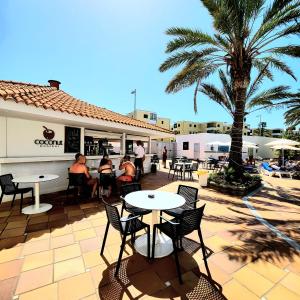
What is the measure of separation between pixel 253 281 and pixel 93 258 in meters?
2.46

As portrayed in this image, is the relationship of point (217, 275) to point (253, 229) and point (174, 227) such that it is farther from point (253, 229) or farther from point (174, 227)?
point (253, 229)

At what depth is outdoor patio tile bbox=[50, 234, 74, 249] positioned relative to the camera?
343 cm

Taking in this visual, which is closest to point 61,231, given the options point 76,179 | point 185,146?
point 76,179

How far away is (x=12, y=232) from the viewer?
3848 millimetres

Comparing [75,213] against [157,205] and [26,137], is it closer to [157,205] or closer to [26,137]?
[157,205]

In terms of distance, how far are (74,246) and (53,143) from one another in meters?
4.77

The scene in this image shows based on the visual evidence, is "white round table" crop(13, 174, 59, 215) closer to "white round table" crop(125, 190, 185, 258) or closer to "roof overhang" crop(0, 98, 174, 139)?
"roof overhang" crop(0, 98, 174, 139)

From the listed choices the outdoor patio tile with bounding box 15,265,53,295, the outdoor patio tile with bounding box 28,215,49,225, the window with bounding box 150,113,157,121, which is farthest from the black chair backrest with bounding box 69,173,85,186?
the window with bounding box 150,113,157,121

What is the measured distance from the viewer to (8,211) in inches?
196

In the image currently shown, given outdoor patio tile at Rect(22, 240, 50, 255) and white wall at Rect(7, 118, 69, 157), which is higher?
white wall at Rect(7, 118, 69, 157)

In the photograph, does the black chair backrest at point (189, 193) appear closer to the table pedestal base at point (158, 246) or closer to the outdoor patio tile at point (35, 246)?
the table pedestal base at point (158, 246)

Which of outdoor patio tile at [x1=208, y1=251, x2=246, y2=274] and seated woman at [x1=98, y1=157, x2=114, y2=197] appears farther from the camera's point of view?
seated woman at [x1=98, y1=157, x2=114, y2=197]

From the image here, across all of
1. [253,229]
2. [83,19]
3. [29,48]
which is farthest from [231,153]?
[29,48]

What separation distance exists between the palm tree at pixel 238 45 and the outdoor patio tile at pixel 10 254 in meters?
8.03
